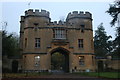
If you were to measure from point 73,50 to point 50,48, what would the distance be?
12.5ft

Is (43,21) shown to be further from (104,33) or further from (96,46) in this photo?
(104,33)

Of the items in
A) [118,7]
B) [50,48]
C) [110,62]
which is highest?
[118,7]

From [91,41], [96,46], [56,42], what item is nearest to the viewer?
[56,42]

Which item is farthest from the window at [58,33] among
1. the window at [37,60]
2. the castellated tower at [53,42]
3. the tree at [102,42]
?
the tree at [102,42]

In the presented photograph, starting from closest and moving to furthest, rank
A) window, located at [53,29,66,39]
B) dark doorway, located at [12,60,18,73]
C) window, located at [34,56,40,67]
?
window, located at [34,56,40,67] → window, located at [53,29,66,39] → dark doorway, located at [12,60,18,73]

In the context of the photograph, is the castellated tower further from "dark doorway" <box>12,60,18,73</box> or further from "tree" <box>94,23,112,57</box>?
"tree" <box>94,23,112,57</box>

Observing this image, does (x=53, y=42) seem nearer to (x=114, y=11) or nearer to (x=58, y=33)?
(x=58, y=33)

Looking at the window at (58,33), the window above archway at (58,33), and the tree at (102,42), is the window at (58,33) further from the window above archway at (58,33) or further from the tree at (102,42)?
the tree at (102,42)

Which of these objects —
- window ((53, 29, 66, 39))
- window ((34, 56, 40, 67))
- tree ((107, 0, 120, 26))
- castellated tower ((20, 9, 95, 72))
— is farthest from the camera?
window ((53, 29, 66, 39))

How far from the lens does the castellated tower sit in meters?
34.8

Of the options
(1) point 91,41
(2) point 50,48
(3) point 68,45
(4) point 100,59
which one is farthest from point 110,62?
(2) point 50,48

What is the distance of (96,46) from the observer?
65750 mm

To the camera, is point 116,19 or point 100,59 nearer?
point 116,19

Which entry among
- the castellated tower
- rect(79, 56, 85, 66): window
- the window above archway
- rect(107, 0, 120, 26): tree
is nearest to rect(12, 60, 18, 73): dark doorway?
the castellated tower
